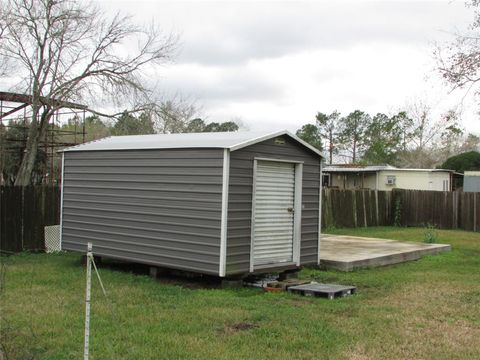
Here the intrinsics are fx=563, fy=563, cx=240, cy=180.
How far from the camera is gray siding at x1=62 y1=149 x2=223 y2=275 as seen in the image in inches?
323

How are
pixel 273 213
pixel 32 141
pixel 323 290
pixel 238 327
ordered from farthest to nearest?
pixel 32 141
pixel 273 213
pixel 323 290
pixel 238 327

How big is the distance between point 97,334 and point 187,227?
10.2 feet

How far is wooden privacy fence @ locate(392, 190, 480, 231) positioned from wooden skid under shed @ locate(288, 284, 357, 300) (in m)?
14.0

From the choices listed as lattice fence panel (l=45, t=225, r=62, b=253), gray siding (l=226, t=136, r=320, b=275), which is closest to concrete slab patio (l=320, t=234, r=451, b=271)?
gray siding (l=226, t=136, r=320, b=275)

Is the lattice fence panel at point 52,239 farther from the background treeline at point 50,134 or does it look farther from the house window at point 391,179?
the house window at point 391,179

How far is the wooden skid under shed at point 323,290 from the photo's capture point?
25.4ft

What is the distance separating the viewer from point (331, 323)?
6.23 m

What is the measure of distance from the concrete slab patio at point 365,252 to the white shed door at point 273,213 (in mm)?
1592

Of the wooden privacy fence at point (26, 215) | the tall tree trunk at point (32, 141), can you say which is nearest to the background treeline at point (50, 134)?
the tall tree trunk at point (32, 141)

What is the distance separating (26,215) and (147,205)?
397 centimetres

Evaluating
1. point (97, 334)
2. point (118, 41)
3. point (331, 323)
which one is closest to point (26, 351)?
point (97, 334)

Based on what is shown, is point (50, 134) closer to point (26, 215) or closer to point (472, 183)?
point (26, 215)

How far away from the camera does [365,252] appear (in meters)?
12.1

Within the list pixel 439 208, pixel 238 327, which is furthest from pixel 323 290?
pixel 439 208
